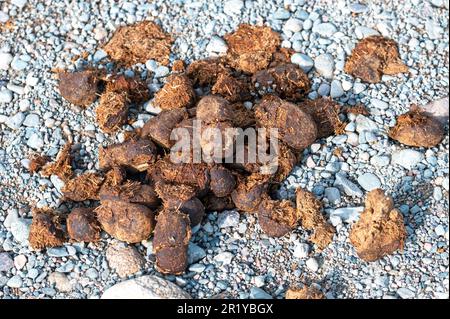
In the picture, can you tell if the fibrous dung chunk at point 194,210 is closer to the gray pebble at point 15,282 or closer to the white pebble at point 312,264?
the white pebble at point 312,264

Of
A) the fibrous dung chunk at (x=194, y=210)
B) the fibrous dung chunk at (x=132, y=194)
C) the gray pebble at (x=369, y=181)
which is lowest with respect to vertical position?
the gray pebble at (x=369, y=181)

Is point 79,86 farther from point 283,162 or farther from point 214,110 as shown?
point 283,162

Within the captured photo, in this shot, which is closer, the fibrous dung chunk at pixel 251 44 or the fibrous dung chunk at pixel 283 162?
the fibrous dung chunk at pixel 283 162

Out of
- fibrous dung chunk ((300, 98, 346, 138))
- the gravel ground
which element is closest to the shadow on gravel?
the gravel ground

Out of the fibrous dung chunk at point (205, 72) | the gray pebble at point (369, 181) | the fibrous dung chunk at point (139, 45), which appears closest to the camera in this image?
the gray pebble at point (369, 181)

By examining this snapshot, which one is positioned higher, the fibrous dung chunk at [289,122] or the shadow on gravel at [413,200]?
the fibrous dung chunk at [289,122]

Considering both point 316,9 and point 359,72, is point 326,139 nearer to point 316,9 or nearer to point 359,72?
point 359,72

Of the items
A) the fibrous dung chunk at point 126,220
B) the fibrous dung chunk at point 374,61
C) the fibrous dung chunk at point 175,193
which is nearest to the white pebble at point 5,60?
the fibrous dung chunk at point 126,220
